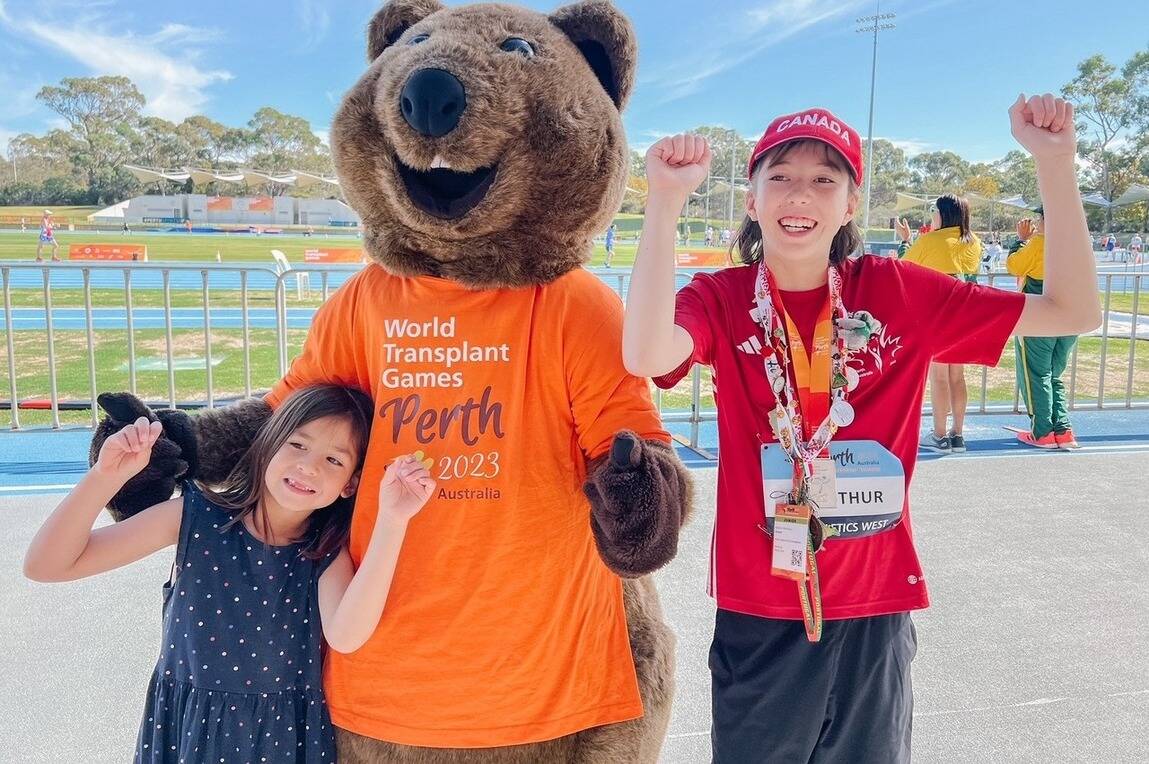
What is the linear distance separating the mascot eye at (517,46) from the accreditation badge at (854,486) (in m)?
0.97

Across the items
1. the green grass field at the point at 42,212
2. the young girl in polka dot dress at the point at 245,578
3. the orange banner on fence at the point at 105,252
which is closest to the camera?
the young girl in polka dot dress at the point at 245,578

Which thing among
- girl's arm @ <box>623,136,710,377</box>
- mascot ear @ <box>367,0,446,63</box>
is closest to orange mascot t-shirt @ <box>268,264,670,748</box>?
girl's arm @ <box>623,136,710,377</box>

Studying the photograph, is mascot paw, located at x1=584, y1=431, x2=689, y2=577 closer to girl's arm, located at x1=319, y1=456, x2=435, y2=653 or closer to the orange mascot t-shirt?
the orange mascot t-shirt

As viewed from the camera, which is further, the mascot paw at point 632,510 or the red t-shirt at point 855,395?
the red t-shirt at point 855,395

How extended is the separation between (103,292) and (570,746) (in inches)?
724

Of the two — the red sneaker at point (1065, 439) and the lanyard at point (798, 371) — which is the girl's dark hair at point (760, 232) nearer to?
the lanyard at point (798, 371)

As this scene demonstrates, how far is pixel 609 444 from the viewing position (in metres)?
1.60

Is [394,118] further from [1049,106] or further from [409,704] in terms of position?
[1049,106]

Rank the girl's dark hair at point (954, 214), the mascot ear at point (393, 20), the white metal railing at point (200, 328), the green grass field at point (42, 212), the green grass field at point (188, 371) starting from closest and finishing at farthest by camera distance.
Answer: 1. the mascot ear at point (393, 20)
2. the white metal railing at point (200, 328)
3. the girl's dark hair at point (954, 214)
4. the green grass field at point (188, 371)
5. the green grass field at point (42, 212)

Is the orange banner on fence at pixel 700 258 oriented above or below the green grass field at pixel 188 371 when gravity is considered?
above

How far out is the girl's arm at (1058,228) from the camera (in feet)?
5.22

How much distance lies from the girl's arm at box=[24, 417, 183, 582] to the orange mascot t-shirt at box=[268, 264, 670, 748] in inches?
17.8

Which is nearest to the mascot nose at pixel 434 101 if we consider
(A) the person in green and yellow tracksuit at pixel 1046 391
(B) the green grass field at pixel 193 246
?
(A) the person in green and yellow tracksuit at pixel 1046 391

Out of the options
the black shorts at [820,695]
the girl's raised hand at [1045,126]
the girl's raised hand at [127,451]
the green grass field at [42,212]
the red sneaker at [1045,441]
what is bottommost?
the red sneaker at [1045,441]
